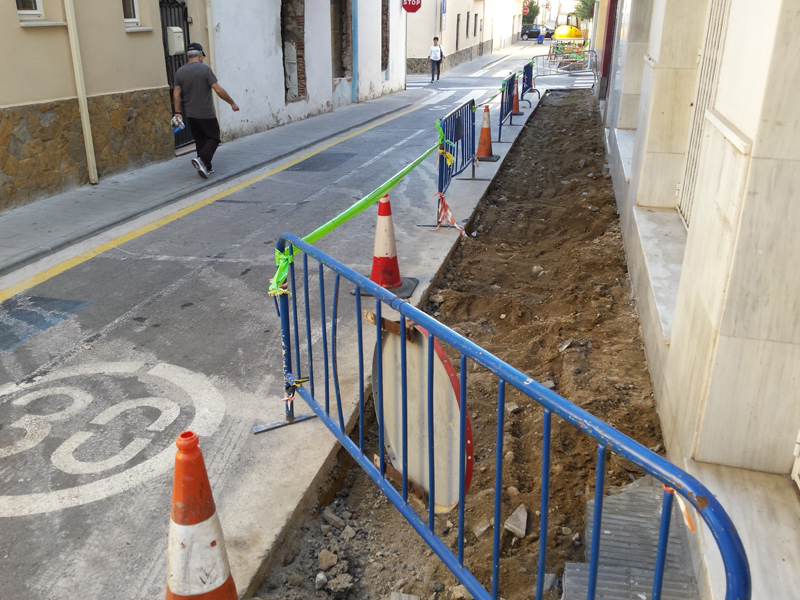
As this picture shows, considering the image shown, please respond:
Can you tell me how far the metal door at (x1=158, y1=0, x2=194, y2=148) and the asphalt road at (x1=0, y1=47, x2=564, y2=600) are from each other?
17.3 feet

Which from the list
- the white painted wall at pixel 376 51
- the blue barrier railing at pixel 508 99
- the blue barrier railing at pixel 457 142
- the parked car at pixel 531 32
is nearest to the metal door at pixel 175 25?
the blue barrier railing at pixel 457 142

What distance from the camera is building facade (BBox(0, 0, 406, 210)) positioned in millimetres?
9094

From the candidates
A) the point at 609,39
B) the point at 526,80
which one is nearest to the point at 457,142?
the point at 609,39

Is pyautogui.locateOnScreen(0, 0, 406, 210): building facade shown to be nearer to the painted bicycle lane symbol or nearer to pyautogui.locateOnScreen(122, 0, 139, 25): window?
pyautogui.locateOnScreen(122, 0, 139, 25): window

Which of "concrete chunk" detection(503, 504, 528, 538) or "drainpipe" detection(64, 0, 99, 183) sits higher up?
"drainpipe" detection(64, 0, 99, 183)

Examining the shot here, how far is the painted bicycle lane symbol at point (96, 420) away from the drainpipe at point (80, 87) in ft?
20.8

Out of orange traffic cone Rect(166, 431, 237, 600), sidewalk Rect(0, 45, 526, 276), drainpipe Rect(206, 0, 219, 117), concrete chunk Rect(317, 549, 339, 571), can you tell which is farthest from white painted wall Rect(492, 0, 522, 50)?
orange traffic cone Rect(166, 431, 237, 600)

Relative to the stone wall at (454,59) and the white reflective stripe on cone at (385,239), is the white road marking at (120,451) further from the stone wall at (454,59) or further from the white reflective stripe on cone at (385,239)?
the stone wall at (454,59)

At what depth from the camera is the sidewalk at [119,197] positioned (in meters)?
7.75

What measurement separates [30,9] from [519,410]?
340 inches

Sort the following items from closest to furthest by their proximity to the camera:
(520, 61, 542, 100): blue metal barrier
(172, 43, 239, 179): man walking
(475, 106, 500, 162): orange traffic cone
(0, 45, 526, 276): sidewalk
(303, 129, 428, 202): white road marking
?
1. (0, 45, 526, 276): sidewalk
2. (303, 129, 428, 202): white road marking
3. (172, 43, 239, 179): man walking
4. (475, 106, 500, 162): orange traffic cone
5. (520, 61, 542, 100): blue metal barrier

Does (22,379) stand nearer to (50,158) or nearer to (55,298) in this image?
(55,298)

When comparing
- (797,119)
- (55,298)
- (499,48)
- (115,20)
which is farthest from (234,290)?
(499,48)

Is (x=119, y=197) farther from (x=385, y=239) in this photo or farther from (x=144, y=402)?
(x=144, y=402)
